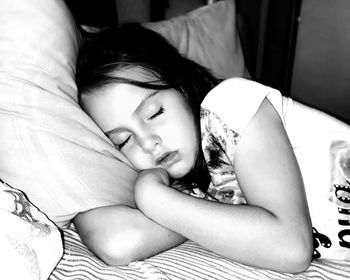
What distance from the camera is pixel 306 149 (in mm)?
918

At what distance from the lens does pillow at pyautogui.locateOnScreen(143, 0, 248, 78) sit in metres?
1.34

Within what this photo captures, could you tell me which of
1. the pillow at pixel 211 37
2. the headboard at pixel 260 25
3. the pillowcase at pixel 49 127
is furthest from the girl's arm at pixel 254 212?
the headboard at pixel 260 25

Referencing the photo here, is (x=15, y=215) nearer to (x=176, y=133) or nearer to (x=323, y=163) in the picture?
(x=176, y=133)

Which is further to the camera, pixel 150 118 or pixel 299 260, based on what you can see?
pixel 150 118

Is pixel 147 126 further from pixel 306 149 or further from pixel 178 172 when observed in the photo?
pixel 306 149

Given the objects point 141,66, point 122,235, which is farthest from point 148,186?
point 141,66

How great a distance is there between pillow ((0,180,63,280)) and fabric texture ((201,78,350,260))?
15.6 inches

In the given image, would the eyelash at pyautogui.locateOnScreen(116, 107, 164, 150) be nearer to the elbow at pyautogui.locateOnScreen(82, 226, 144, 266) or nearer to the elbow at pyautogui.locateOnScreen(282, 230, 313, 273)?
the elbow at pyautogui.locateOnScreen(82, 226, 144, 266)

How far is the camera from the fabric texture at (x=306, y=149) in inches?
32.2

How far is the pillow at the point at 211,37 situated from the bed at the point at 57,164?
510 mm

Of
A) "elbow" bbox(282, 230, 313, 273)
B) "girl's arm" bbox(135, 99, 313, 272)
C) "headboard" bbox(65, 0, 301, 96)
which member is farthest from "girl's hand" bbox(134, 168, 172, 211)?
"headboard" bbox(65, 0, 301, 96)

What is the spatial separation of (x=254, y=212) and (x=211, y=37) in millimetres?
890

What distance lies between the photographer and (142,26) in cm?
122

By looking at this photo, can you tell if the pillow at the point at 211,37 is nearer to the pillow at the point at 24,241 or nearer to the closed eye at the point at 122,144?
the closed eye at the point at 122,144
